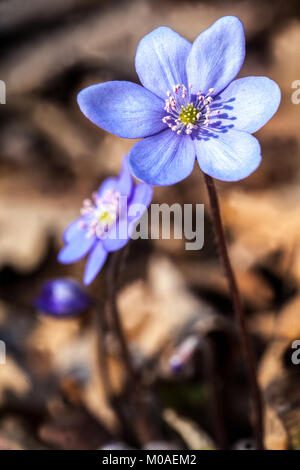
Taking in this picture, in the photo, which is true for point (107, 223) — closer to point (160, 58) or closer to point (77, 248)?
point (77, 248)

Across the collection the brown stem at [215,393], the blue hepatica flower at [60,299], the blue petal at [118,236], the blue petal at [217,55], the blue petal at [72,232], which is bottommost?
the brown stem at [215,393]

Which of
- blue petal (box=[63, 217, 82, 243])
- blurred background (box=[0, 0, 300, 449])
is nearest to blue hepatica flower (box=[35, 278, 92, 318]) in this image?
blurred background (box=[0, 0, 300, 449])

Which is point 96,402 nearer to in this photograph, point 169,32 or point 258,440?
point 258,440

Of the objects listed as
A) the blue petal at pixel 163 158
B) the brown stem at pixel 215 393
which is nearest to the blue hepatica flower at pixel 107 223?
the blue petal at pixel 163 158

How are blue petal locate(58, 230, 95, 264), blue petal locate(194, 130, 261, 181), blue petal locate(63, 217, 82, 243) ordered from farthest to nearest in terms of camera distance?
blue petal locate(63, 217, 82, 243) < blue petal locate(58, 230, 95, 264) < blue petal locate(194, 130, 261, 181)

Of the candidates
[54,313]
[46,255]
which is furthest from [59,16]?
[54,313]

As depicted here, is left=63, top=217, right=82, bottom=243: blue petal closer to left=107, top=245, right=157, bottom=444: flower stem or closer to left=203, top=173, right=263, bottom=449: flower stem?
left=107, top=245, right=157, bottom=444: flower stem

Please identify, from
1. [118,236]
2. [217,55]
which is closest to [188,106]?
[217,55]

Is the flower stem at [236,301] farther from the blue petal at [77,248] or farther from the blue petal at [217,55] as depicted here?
the blue petal at [77,248]
